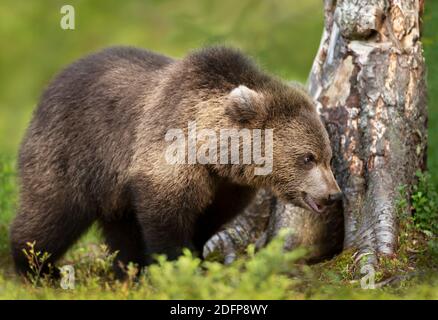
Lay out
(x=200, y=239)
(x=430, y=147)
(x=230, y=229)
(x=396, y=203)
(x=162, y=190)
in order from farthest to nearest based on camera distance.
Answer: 1. (x=430, y=147)
2. (x=230, y=229)
3. (x=200, y=239)
4. (x=396, y=203)
5. (x=162, y=190)

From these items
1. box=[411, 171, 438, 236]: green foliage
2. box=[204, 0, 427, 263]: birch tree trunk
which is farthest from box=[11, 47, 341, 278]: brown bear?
box=[411, 171, 438, 236]: green foliage

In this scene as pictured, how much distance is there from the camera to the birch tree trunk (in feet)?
28.5

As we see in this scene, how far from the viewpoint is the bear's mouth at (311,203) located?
8.05 meters

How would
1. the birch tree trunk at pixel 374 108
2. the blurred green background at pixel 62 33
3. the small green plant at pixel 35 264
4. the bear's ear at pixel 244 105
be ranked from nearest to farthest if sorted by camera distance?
1. the small green plant at pixel 35 264
2. the bear's ear at pixel 244 105
3. the birch tree trunk at pixel 374 108
4. the blurred green background at pixel 62 33

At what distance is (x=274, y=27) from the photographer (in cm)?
1566

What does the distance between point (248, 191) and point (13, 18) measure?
42.5 feet

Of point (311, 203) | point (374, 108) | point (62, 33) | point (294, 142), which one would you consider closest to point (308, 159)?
point (294, 142)

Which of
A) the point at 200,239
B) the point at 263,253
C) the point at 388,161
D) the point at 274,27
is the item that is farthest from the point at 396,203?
the point at 274,27

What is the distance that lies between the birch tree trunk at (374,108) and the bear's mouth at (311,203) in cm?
72

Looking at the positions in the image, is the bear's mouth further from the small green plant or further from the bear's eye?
the small green plant

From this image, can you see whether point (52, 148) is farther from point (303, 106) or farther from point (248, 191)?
point (303, 106)

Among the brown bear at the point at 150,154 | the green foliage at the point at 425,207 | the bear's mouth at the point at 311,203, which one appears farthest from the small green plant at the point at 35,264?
the green foliage at the point at 425,207

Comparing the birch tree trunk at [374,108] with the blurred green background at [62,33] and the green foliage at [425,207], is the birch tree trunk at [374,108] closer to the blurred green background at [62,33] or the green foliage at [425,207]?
the green foliage at [425,207]

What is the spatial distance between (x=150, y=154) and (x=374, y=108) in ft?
8.03
